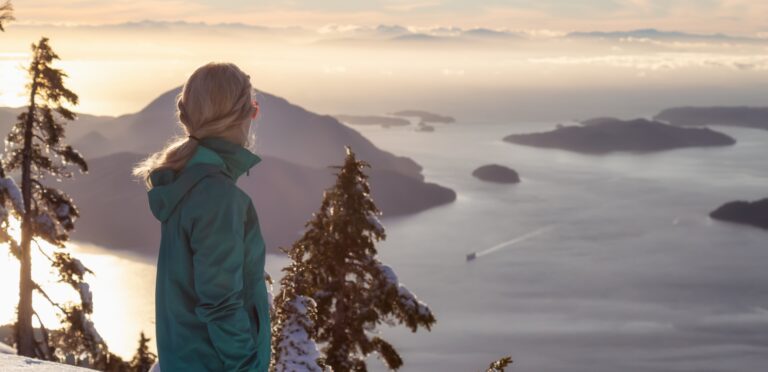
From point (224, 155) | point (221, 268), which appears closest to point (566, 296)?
point (224, 155)

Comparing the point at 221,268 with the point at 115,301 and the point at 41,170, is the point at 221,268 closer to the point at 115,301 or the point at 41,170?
the point at 41,170

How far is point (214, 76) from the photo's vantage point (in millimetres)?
4066

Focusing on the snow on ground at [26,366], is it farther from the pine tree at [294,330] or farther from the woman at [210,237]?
the woman at [210,237]

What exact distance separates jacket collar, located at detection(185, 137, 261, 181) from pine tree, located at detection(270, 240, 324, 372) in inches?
273

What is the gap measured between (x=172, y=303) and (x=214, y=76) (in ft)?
4.14

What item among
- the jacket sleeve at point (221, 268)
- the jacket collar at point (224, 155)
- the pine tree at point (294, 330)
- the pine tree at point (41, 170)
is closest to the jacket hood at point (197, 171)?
the jacket collar at point (224, 155)

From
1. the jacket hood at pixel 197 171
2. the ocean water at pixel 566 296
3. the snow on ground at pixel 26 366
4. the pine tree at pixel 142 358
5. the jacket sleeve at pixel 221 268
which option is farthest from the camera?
the ocean water at pixel 566 296

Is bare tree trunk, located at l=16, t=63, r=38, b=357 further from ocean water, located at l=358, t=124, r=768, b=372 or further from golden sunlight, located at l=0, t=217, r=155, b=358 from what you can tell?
ocean water, located at l=358, t=124, r=768, b=372

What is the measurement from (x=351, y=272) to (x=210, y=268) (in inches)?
538

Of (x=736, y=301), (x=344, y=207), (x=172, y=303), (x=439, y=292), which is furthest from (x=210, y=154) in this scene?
(x=736, y=301)

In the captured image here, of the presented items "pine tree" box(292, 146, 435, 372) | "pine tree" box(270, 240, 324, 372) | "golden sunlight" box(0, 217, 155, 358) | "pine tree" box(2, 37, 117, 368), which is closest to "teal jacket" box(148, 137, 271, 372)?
"pine tree" box(270, 240, 324, 372)

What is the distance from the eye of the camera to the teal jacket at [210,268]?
393cm

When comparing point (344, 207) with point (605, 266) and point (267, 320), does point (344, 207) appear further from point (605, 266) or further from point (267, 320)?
point (605, 266)

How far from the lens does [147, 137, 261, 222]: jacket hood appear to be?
4.02 m
